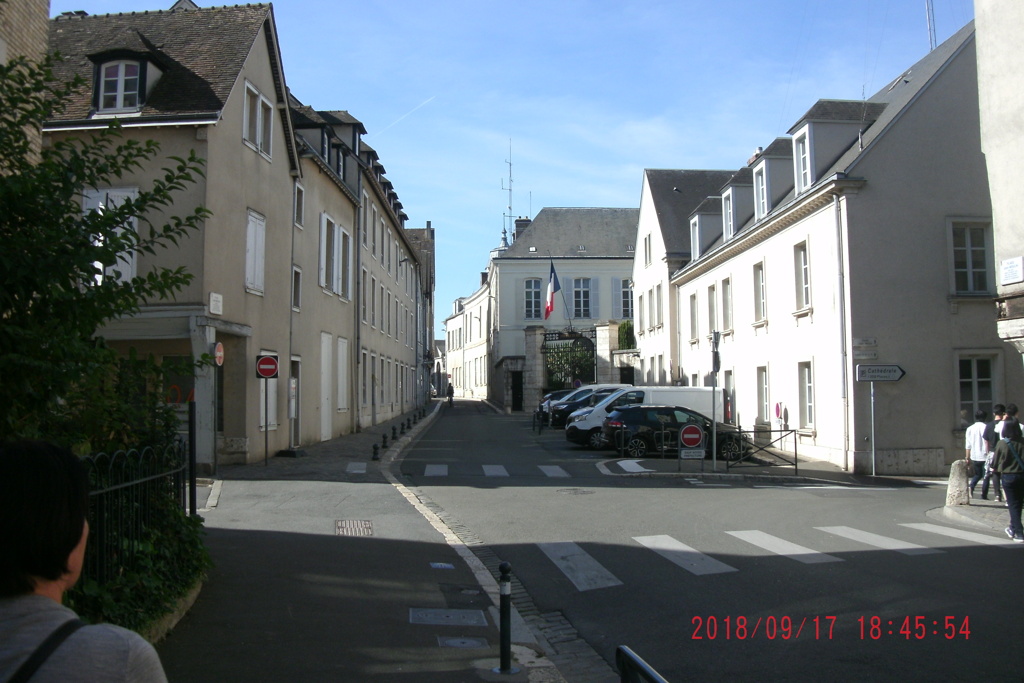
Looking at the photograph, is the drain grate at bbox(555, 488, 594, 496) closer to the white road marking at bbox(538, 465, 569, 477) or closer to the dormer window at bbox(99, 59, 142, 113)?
the white road marking at bbox(538, 465, 569, 477)

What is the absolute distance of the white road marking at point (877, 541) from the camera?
991cm

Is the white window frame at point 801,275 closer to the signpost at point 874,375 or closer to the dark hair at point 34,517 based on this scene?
the signpost at point 874,375

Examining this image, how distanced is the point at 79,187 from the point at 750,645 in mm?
5360

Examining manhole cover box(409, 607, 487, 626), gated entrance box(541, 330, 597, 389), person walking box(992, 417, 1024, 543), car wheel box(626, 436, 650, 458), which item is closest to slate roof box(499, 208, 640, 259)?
gated entrance box(541, 330, 597, 389)

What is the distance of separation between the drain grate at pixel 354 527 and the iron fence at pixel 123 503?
13.4 feet

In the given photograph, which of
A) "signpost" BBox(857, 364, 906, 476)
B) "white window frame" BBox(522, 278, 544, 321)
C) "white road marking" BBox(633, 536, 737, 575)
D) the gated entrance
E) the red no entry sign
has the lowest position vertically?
"white road marking" BBox(633, 536, 737, 575)

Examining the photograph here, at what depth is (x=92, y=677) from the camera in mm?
1812

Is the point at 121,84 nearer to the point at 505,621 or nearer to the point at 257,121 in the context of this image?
the point at 257,121

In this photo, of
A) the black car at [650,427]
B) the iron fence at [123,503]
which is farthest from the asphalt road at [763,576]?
the black car at [650,427]

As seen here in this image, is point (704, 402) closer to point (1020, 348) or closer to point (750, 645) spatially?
point (1020, 348)

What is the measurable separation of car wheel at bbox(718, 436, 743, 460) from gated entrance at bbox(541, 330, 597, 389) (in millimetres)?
26457

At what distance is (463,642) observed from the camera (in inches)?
255

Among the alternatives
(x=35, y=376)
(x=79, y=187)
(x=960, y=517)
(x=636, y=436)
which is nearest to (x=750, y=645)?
(x=35, y=376)

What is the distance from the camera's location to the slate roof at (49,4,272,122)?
17.8m
